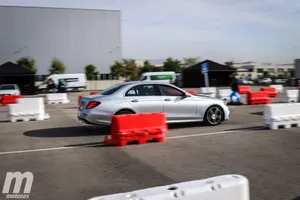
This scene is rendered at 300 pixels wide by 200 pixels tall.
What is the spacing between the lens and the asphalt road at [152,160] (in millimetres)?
5547

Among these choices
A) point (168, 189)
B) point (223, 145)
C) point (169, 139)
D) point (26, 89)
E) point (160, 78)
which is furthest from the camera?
point (160, 78)

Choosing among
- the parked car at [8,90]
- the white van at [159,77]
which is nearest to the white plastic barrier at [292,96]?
the parked car at [8,90]

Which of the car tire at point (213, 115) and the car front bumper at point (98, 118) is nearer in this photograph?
the car front bumper at point (98, 118)

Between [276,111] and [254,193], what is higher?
[276,111]

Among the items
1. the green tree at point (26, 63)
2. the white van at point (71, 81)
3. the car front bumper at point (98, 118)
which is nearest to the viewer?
the car front bumper at point (98, 118)

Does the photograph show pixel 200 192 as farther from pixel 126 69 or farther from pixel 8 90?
pixel 126 69

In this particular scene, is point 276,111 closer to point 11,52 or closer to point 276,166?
point 276,166

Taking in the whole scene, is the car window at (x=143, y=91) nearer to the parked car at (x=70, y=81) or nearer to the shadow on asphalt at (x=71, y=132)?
the shadow on asphalt at (x=71, y=132)

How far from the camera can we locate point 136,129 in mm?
8883

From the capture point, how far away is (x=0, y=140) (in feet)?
32.7

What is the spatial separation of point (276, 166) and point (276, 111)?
14.4 feet

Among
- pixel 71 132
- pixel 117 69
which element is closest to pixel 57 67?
pixel 117 69

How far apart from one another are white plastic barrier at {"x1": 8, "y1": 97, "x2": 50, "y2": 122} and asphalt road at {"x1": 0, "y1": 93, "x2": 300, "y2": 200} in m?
3.59

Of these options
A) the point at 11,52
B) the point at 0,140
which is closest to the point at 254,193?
the point at 0,140
